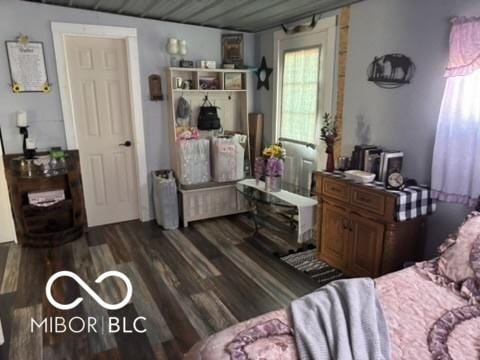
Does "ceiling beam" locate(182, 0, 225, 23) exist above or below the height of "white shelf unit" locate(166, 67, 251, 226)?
above

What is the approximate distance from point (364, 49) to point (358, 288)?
2.26 meters

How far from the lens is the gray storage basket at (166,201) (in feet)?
12.5

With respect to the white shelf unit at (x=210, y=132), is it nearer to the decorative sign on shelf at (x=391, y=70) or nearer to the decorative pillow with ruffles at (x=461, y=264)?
the decorative sign on shelf at (x=391, y=70)

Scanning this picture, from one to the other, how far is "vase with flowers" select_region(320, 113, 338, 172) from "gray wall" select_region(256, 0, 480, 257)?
0.17 meters

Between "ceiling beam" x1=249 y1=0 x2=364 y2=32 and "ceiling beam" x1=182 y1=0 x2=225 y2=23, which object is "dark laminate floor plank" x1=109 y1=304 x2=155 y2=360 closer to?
"ceiling beam" x1=182 y1=0 x2=225 y2=23

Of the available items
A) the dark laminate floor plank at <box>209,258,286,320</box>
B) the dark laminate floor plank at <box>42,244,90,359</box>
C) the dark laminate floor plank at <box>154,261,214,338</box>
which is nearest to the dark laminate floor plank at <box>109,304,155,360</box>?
the dark laminate floor plank at <box>42,244,90,359</box>

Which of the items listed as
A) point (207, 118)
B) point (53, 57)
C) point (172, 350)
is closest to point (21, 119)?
point (53, 57)

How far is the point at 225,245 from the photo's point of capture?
3484 millimetres

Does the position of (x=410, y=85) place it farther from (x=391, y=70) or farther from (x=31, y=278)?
(x=31, y=278)

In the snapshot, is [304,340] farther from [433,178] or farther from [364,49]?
[364,49]

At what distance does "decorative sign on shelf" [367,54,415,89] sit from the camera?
103 inches

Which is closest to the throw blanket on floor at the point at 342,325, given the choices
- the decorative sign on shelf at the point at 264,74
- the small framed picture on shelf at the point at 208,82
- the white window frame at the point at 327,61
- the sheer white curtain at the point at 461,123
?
the sheer white curtain at the point at 461,123

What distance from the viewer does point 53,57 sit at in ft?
11.0

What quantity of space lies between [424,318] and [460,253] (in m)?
0.52
